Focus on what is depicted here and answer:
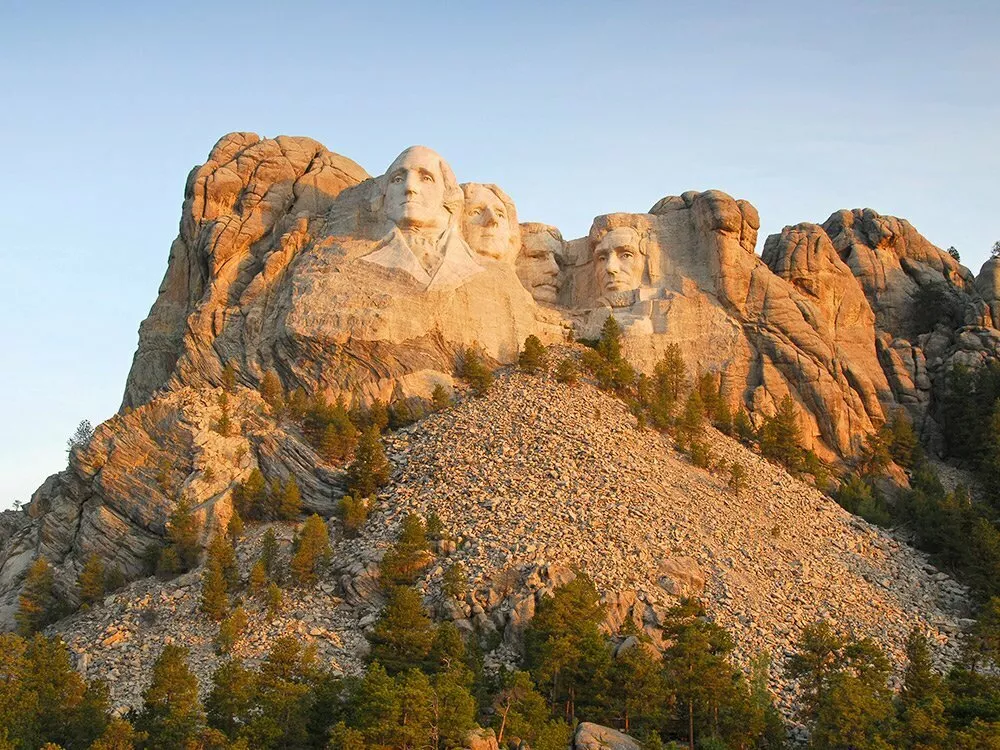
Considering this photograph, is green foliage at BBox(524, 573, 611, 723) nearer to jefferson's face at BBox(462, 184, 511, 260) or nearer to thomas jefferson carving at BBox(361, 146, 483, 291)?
thomas jefferson carving at BBox(361, 146, 483, 291)

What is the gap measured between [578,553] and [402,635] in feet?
24.7

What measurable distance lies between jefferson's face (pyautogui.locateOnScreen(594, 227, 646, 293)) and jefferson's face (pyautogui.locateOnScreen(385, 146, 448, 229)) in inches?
339

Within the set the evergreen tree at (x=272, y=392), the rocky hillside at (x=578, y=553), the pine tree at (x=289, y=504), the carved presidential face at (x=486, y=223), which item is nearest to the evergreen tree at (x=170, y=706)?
the rocky hillside at (x=578, y=553)

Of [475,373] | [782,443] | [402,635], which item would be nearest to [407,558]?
[402,635]

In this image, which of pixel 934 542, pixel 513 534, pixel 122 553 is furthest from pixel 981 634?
pixel 122 553

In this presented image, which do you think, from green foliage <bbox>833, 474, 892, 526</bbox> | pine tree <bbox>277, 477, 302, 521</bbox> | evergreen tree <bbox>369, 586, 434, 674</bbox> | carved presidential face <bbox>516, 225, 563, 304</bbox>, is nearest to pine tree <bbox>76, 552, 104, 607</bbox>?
pine tree <bbox>277, 477, 302, 521</bbox>

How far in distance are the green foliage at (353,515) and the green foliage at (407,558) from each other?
285 centimetres

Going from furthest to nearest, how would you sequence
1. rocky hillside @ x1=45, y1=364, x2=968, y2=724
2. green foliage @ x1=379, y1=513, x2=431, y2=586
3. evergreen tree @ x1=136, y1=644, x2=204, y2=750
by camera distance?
green foliage @ x1=379, y1=513, x2=431, y2=586 < rocky hillside @ x1=45, y1=364, x2=968, y2=724 < evergreen tree @ x1=136, y1=644, x2=204, y2=750

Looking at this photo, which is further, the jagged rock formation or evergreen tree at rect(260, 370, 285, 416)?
evergreen tree at rect(260, 370, 285, 416)

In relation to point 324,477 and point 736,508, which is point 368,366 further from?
point 736,508

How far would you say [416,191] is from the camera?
214ft

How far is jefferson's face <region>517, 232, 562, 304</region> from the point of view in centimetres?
7112

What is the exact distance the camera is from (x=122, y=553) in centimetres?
5491

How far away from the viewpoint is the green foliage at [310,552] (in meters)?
50.3
